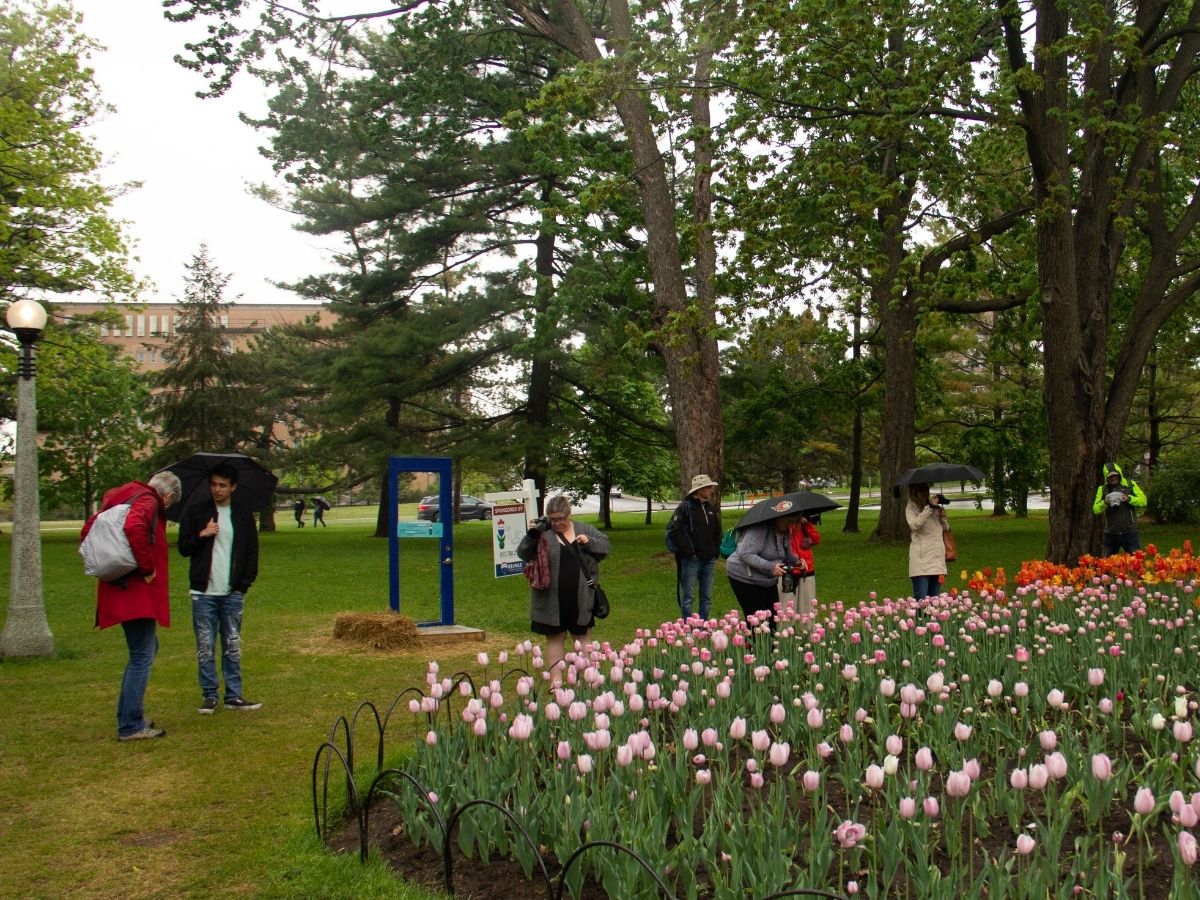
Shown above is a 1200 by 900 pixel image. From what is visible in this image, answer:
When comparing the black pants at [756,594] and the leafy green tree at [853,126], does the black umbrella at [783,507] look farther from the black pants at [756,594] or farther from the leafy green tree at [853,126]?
the leafy green tree at [853,126]

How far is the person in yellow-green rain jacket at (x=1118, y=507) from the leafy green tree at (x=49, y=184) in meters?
18.8

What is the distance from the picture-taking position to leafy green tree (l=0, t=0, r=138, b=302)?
2033cm

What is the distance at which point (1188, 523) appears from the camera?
91.6ft

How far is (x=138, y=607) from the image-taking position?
688cm

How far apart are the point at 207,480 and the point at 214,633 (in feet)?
3.86

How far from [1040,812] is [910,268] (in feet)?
30.8

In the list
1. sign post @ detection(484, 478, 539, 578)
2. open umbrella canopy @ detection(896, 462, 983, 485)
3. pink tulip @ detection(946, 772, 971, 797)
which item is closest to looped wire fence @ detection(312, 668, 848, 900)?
pink tulip @ detection(946, 772, 971, 797)

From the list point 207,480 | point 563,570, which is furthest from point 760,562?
point 207,480

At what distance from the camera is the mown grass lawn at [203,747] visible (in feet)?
14.8

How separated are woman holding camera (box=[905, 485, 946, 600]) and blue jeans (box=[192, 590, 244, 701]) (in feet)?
20.2

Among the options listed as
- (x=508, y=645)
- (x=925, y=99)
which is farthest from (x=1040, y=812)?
(x=925, y=99)

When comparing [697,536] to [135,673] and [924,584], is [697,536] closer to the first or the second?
[924,584]

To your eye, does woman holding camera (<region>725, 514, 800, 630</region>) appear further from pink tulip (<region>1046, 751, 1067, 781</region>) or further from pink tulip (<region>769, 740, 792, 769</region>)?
pink tulip (<region>1046, 751, 1067, 781</region>)

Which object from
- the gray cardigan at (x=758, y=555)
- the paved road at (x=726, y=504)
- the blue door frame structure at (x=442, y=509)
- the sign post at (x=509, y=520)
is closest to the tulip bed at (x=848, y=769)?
the gray cardigan at (x=758, y=555)
